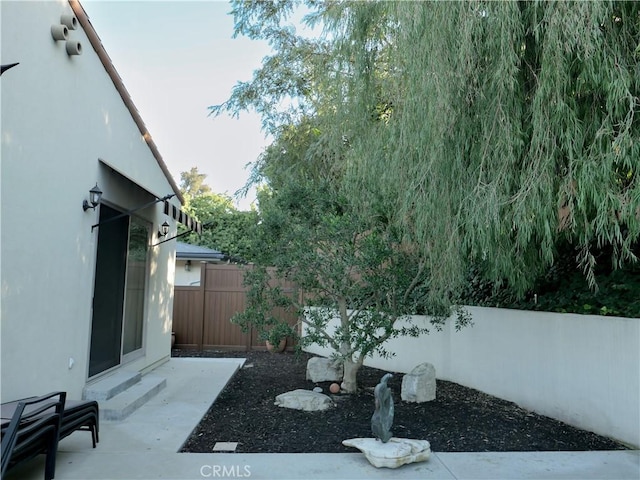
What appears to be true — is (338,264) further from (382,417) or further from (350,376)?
(382,417)

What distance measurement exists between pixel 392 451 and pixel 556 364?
2656 mm

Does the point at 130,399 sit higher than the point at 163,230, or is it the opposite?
the point at 163,230

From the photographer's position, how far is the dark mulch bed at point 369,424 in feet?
14.0

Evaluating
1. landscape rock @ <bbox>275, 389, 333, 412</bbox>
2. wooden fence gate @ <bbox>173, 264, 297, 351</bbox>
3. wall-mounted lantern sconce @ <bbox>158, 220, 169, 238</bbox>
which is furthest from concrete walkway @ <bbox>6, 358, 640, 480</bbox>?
wooden fence gate @ <bbox>173, 264, 297, 351</bbox>

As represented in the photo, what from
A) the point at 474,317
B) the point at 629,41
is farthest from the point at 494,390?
the point at 629,41

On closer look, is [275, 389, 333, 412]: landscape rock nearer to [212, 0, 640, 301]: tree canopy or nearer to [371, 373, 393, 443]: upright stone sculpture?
[371, 373, 393, 443]: upright stone sculpture

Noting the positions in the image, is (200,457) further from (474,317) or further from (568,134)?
(474,317)

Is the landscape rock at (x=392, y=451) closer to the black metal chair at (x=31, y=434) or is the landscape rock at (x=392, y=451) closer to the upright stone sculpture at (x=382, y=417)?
the upright stone sculpture at (x=382, y=417)

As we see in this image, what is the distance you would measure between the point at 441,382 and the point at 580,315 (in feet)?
9.82

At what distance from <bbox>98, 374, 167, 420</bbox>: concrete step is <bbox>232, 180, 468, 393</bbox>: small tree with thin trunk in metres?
1.48

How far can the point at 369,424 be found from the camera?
16.2 ft

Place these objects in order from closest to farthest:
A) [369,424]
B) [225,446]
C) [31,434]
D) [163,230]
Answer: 1. [31,434]
2. [225,446]
3. [369,424]
4. [163,230]

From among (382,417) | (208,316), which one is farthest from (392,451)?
(208,316)

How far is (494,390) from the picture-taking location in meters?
6.39
